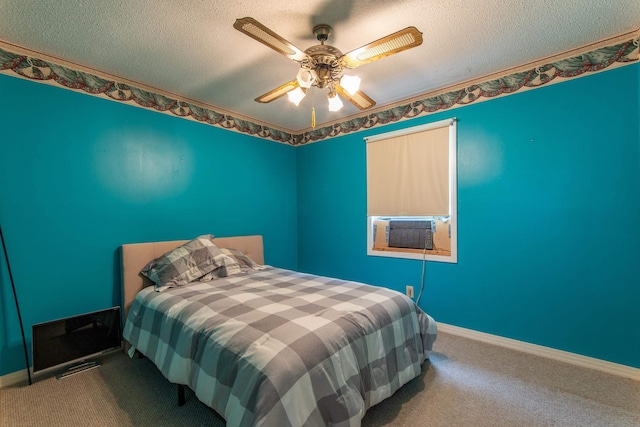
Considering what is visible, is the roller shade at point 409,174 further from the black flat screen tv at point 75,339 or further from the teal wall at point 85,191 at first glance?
the black flat screen tv at point 75,339

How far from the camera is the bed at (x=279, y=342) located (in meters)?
1.19

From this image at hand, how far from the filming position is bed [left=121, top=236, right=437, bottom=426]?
1.19 m

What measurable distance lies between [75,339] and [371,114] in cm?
370

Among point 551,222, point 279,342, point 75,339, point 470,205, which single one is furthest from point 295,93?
point 75,339

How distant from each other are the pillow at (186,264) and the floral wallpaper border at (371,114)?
152cm

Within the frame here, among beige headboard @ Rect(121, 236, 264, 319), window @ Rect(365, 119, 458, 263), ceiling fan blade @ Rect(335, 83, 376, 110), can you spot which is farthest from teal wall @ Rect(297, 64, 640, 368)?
beige headboard @ Rect(121, 236, 264, 319)

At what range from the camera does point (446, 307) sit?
286 centimetres

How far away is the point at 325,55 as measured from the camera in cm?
170

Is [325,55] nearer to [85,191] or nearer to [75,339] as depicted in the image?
[85,191]

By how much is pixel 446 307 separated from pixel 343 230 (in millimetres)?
1530

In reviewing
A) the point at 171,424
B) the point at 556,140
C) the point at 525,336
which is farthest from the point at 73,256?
the point at 556,140

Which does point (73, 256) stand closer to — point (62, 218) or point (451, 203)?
point (62, 218)

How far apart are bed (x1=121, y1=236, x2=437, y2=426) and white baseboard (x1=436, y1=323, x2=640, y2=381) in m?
0.89

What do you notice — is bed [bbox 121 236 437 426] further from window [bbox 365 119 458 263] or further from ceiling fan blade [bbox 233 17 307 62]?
ceiling fan blade [bbox 233 17 307 62]
